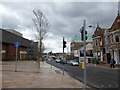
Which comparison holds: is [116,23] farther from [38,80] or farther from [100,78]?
[38,80]

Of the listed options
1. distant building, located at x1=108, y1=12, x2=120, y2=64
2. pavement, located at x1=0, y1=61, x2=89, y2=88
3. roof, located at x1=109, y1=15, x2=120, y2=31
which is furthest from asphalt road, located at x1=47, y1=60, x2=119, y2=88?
roof, located at x1=109, y1=15, x2=120, y2=31

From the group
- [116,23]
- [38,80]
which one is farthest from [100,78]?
[116,23]

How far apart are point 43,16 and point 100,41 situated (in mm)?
24438

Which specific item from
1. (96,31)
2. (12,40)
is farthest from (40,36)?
(12,40)

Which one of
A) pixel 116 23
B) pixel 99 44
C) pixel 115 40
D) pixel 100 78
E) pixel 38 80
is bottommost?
pixel 100 78

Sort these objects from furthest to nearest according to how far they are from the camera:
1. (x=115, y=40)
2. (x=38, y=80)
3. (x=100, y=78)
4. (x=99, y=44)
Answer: (x=99, y=44) → (x=115, y=40) → (x=100, y=78) → (x=38, y=80)

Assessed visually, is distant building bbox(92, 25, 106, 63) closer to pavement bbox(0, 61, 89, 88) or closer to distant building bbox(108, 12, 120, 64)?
distant building bbox(108, 12, 120, 64)

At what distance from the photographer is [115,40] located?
38250mm

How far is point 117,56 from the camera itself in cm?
3759

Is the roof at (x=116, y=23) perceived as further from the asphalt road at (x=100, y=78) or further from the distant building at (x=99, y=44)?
the asphalt road at (x=100, y=78)

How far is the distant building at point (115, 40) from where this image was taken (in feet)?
122

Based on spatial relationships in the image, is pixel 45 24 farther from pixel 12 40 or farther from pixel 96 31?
pixel 12 40

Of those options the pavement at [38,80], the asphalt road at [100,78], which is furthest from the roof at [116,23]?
the pavement at [38,80]

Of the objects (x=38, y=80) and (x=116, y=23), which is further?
(x=116, y=23)
